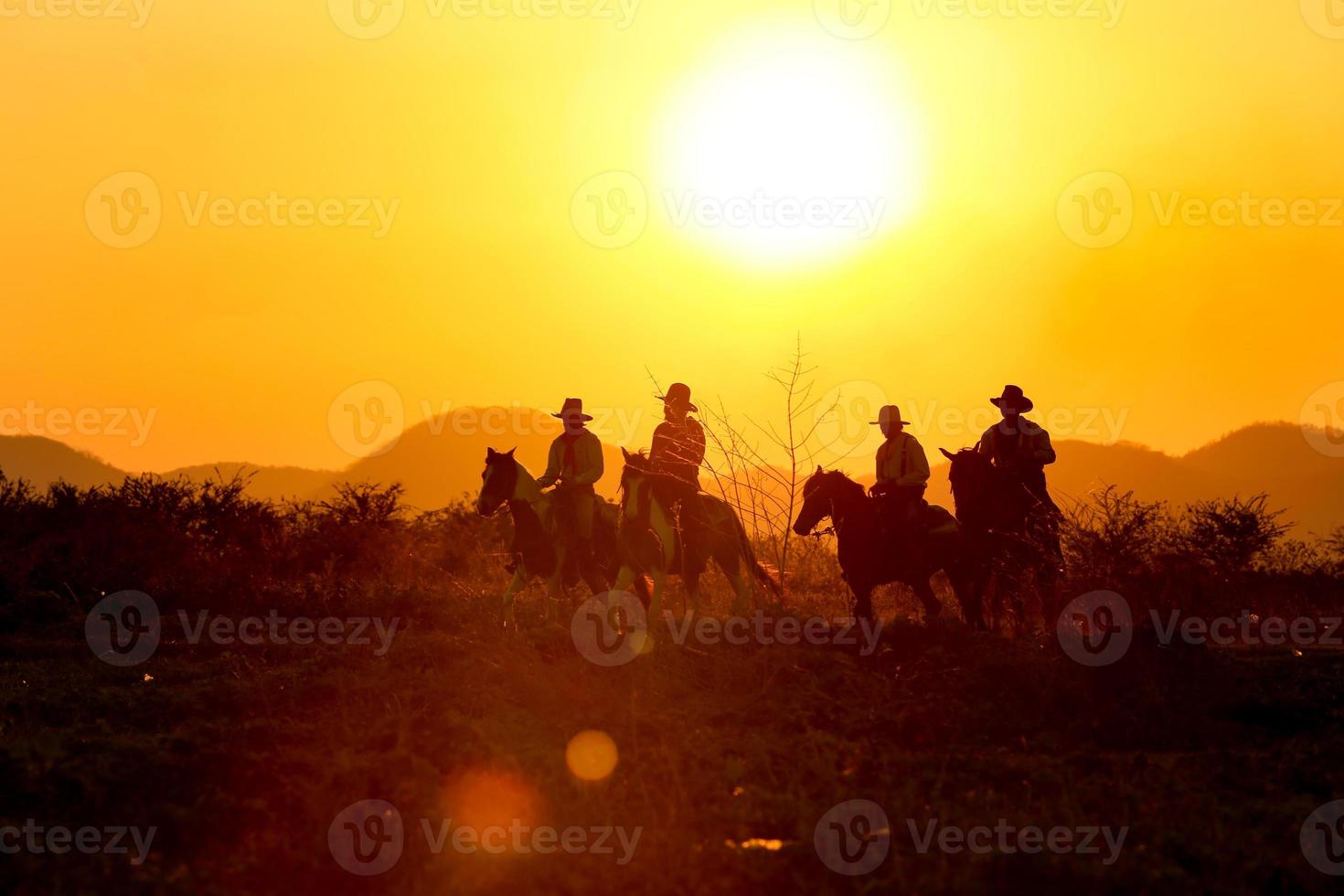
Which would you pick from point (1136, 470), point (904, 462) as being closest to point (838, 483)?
point (904, 462)

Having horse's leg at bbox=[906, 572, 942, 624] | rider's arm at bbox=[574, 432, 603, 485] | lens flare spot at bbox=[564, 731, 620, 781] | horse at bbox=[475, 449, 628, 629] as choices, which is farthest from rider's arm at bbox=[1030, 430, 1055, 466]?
lens flare spot at bbox=[564, 731, 620, 781]

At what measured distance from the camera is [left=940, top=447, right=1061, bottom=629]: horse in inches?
579

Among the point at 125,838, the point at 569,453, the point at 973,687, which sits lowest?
the point at 125,838

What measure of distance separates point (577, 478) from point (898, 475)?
3814 millimetres

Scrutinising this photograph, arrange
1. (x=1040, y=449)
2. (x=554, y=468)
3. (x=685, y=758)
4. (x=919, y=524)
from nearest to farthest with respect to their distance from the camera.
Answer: (x=685, y=758), (x=919, y=524), (x=1040, y=449), (x=554, y=468)

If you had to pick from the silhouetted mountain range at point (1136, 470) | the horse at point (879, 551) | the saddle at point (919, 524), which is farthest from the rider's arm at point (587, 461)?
the silhouetted mountain range at point (1136, 470)

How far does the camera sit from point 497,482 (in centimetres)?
1600

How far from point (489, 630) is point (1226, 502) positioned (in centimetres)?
1164

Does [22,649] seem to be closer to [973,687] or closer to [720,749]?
[720,749]

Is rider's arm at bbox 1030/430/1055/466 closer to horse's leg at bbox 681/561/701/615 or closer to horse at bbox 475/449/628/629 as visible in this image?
horse's leg at bbox 681/561/701/615

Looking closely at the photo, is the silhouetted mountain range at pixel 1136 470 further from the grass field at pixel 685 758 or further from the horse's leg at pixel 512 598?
the grass field at pixel 685 758

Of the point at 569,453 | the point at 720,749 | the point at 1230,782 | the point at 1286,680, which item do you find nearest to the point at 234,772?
the point at 720,749

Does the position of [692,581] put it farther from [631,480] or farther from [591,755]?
[591,755]

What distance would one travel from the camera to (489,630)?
14758 mm
